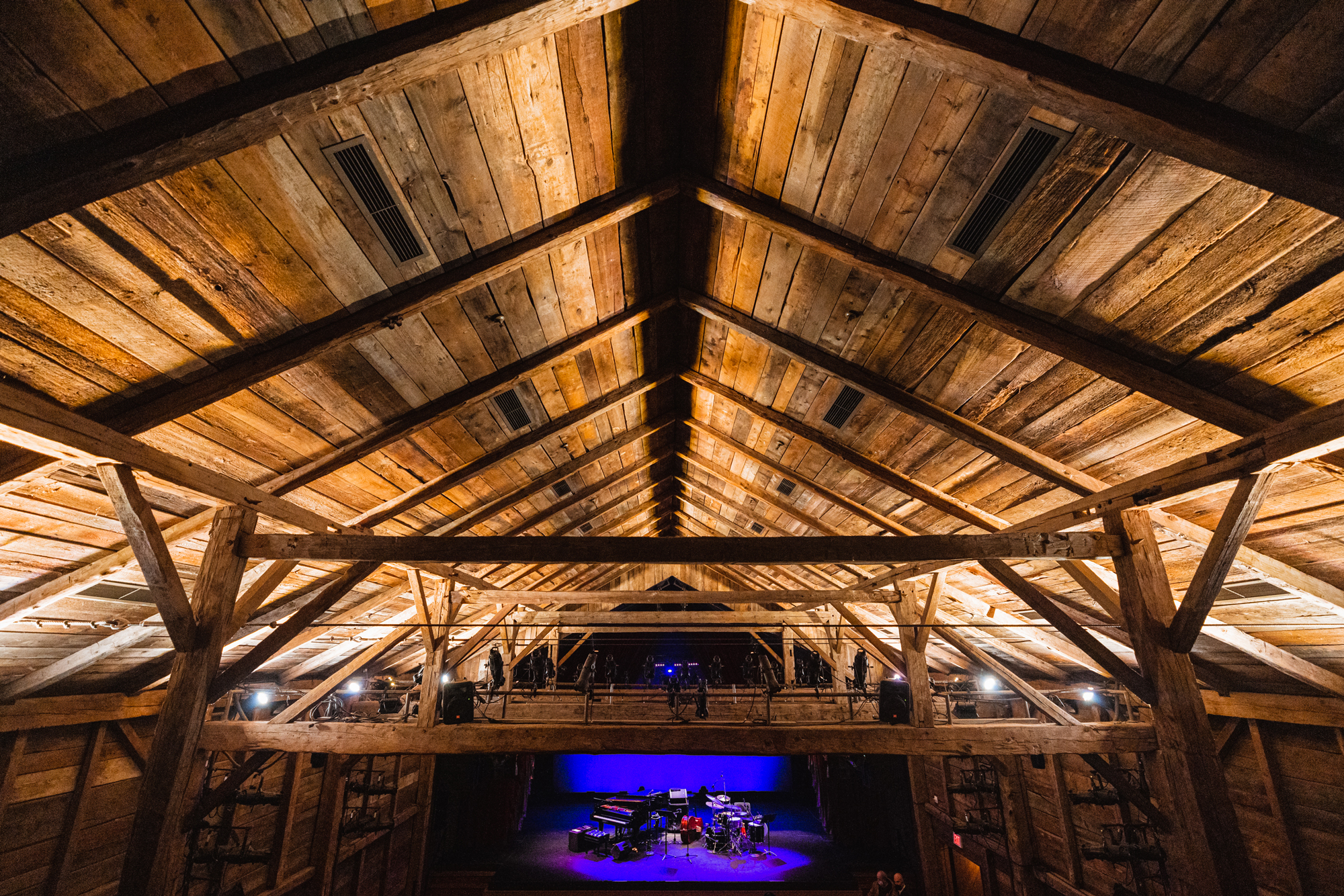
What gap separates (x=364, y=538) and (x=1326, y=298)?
514 centimetres

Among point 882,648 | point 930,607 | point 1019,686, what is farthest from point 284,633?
point 1019,686

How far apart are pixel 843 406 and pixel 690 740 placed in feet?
12.4

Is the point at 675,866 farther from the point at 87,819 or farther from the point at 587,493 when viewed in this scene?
the point at 87,819

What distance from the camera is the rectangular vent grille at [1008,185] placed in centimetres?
210

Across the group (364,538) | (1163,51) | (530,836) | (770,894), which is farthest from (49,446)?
(530,836)

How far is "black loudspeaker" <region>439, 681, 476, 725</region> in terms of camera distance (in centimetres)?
693

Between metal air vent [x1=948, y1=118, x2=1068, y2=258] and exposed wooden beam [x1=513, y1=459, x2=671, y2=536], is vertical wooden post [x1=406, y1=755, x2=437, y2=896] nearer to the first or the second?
exposed wooden beam [x1=513, y1=459, x2=671, y2=536]

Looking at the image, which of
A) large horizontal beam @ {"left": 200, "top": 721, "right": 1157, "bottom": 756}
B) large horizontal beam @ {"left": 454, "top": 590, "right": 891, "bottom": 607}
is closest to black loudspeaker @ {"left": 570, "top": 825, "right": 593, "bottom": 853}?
large horizontal beam @ {"left": 454, "top": 590, "right": 891, "bottom": 607}

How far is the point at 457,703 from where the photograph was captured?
6973mm

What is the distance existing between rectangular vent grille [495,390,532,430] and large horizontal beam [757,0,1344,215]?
122 inches

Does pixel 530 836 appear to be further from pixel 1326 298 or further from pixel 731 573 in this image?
pixel 1326 298

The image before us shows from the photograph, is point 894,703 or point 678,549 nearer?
point 678,549

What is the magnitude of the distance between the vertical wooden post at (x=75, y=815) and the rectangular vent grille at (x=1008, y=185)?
29.8 ft

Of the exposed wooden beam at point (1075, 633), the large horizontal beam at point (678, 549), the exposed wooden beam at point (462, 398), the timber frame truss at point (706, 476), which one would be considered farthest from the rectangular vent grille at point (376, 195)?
the exposed wooden beam at point (1075, 633)
